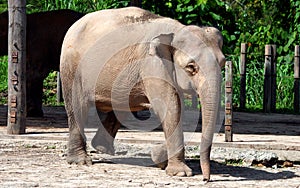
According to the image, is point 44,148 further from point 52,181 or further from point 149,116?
point 149,116

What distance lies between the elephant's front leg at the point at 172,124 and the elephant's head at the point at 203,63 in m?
0.17

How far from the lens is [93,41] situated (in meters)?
8.51

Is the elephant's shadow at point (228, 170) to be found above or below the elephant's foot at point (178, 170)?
below

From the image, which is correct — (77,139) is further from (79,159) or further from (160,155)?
(160,155)

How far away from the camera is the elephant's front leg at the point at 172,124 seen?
7863 mm

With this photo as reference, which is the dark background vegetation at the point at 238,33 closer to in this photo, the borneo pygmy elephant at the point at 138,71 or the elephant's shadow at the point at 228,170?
the elephant's shadow at the point at 228,170

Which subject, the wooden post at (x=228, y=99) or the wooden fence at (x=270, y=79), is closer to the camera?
the wooden post at (x=228, y=99)

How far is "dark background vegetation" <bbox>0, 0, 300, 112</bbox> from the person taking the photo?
16.0 meters

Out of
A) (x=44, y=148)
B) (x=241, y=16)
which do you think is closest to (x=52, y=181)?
(x=44, y=148)

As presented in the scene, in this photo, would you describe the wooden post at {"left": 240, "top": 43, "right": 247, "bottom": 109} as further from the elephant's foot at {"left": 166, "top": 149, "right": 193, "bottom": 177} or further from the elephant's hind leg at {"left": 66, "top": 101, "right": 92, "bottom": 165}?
the elephant's foot at {"left": 166, "top": 149, "right": 193, "bottom": 177}

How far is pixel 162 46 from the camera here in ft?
25.7

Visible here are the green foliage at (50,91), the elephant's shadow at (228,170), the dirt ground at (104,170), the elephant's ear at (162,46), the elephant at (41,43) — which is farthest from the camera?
the green foliage at (50,91)

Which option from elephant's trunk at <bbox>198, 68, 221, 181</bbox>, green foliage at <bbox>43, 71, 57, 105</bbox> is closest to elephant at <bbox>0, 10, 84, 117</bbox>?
green foliage at <bbox>43, 71, 57, 105</bbox>

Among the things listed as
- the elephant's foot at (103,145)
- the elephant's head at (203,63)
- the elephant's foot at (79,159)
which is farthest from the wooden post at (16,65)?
the elephant's head at (203,63)
